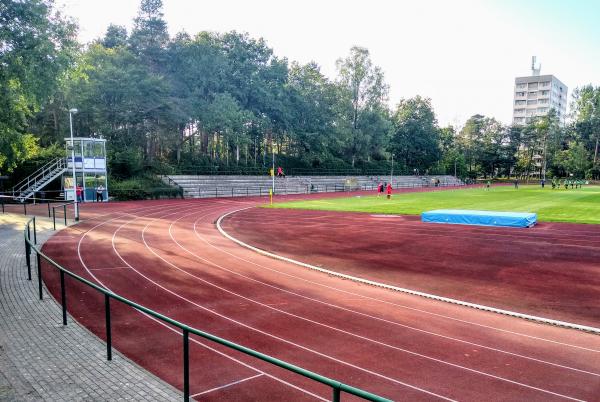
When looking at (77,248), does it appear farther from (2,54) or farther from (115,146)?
(115,146)

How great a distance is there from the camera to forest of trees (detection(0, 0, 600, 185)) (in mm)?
26922

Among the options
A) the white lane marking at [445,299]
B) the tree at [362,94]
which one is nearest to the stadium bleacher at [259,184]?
the tree at [362,94]

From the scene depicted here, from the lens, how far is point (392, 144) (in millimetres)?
98000

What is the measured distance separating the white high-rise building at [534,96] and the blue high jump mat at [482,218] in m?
150

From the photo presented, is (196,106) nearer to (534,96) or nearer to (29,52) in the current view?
(29,52)

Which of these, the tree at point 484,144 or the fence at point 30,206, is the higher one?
the tree at point 484,144

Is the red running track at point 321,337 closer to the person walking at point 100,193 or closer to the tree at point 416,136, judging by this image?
the person walking at point 100,193

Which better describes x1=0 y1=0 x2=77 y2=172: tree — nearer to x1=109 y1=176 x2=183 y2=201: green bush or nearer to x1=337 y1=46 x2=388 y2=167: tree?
x1=109 y1=176 x2=183 y2=201: green bush

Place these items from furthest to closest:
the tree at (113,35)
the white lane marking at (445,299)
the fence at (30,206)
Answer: the tree at (113,35)
the fence at (30,206)
the white lane marking at (445,299)

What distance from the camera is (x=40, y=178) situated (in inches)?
1565

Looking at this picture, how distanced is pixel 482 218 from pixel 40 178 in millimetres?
40163

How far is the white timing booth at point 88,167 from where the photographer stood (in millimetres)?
37031

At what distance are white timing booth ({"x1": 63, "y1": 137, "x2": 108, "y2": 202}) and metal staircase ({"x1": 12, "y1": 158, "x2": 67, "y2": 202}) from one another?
1.08 m

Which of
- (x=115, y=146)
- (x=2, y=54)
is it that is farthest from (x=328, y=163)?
(x=2, y=54)
